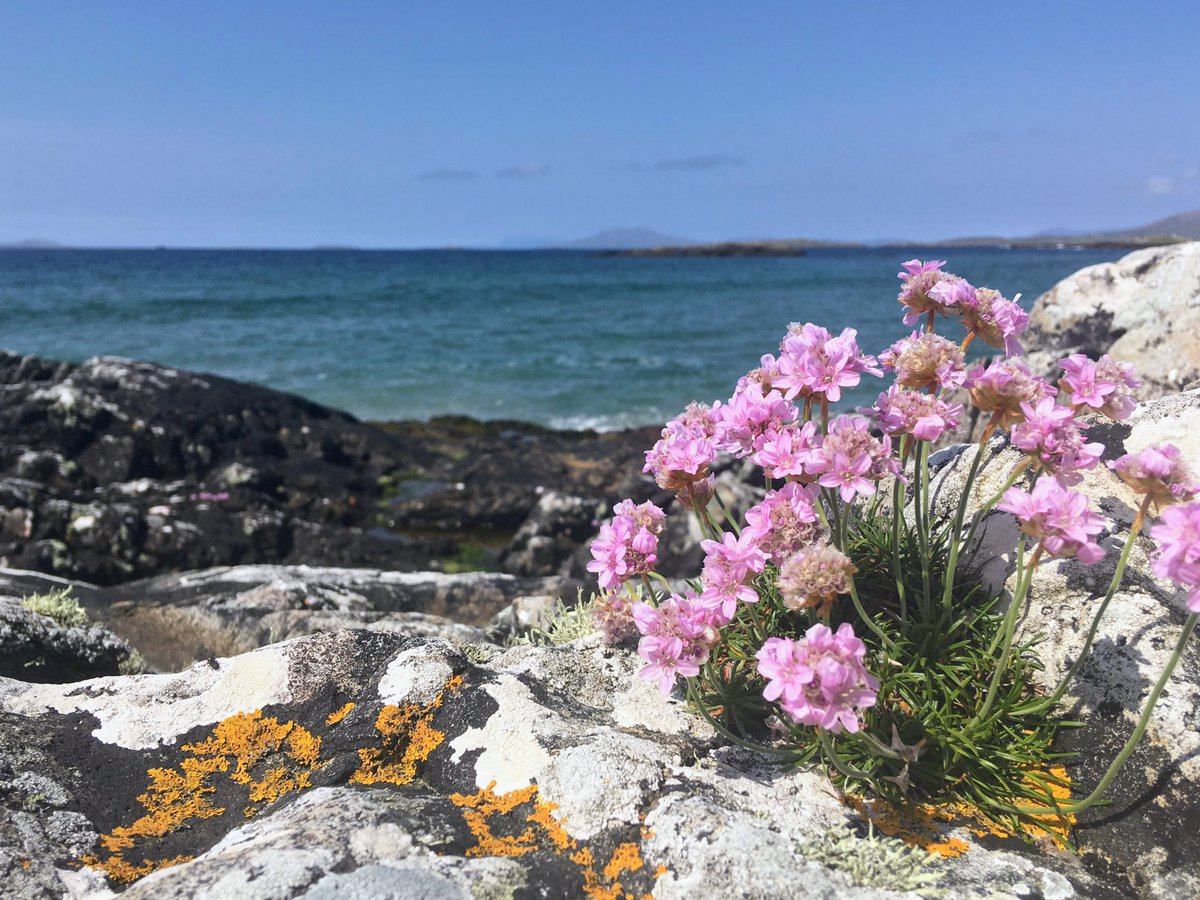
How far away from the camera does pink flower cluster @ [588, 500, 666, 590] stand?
3084 millimetres

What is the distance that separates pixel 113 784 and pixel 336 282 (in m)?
82.0

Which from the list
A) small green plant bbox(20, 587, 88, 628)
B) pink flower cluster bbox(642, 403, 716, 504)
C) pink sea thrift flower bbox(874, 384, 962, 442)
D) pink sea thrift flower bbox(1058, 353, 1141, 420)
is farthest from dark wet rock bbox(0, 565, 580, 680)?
pink sea thrift flower bbox(1058, 353, 1141, 420)

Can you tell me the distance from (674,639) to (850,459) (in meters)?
0.82

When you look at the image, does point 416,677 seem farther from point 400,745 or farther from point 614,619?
point 614,619

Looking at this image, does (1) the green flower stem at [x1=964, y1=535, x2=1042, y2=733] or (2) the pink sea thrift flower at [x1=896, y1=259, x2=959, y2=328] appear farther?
(2) the pink sea thrift flower at [x1=896, y1=259, x2=959, y2=328]

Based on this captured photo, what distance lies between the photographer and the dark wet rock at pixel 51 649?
14.0 feet

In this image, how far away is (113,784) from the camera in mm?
3033

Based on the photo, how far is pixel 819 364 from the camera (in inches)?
114

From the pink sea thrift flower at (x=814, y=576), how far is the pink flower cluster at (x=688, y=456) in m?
0.62

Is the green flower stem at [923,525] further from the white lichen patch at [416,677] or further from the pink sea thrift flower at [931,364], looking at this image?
the white lichen patch at [416,677]

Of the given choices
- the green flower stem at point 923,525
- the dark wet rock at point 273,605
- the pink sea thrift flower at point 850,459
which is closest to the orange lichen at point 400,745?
the dark wet rock at point 273,605

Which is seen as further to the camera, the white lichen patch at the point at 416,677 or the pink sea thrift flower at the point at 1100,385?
the white lichen patch at the point at 416,677

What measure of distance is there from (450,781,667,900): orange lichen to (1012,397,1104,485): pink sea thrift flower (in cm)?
179

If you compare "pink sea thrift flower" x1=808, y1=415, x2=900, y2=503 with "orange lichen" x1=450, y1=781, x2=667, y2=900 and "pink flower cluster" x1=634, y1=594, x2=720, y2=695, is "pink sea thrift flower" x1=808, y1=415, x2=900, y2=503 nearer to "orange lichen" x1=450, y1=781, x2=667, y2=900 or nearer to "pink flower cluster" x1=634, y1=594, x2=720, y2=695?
"pink flower cluster" x1=634, y1=594, x2=720, y2=695
